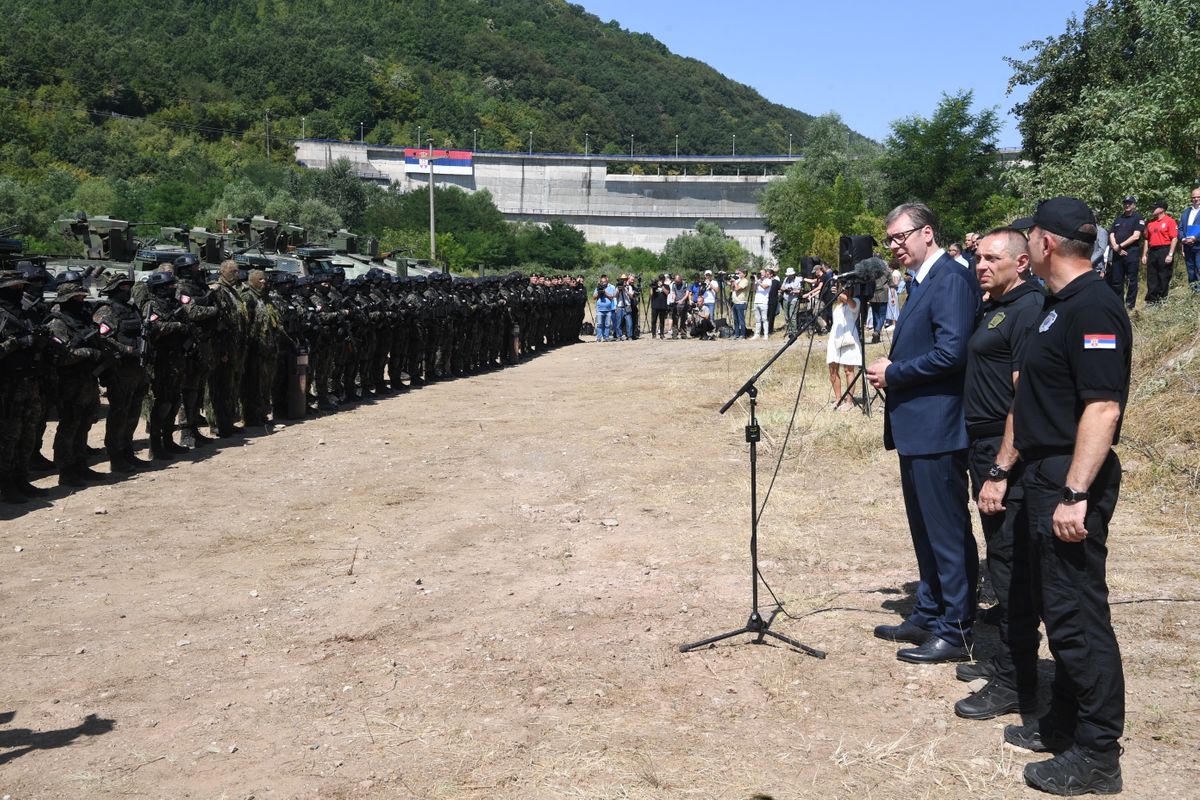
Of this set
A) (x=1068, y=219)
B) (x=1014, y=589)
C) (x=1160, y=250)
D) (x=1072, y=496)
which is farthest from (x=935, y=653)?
(x=1160, y=250)

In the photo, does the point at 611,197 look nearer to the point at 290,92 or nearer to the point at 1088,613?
the point at 290,92

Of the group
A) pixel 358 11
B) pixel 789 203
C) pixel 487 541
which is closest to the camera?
pixel 487 541

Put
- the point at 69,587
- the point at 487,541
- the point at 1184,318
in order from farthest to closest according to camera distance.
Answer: the point at 1184,318
the point at 487,541
the point at 69,587

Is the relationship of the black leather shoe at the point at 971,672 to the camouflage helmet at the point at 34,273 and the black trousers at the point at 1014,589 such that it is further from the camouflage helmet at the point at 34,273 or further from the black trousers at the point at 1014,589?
the camouflage helmet at the point at 34,273

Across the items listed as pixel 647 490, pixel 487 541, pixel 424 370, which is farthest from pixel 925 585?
pixel 424 370

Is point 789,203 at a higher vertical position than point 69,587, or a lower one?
higher

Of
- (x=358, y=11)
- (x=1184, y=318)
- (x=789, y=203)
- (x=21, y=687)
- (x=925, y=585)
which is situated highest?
(x=358, y=11)

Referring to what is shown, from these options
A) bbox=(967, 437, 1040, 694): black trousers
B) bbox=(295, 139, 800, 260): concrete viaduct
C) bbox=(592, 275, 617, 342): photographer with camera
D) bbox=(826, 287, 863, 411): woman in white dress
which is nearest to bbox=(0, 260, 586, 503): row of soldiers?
bbox=(826, 287, 863, 411): woman in white dress

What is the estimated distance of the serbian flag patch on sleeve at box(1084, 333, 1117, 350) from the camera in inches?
147

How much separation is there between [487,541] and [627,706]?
3084 mm

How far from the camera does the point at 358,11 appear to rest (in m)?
131

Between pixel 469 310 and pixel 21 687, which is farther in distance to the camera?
pixel 469 310

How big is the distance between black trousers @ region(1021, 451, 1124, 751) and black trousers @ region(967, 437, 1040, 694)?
35cm

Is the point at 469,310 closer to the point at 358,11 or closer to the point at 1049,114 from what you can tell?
the point at 1049,114
